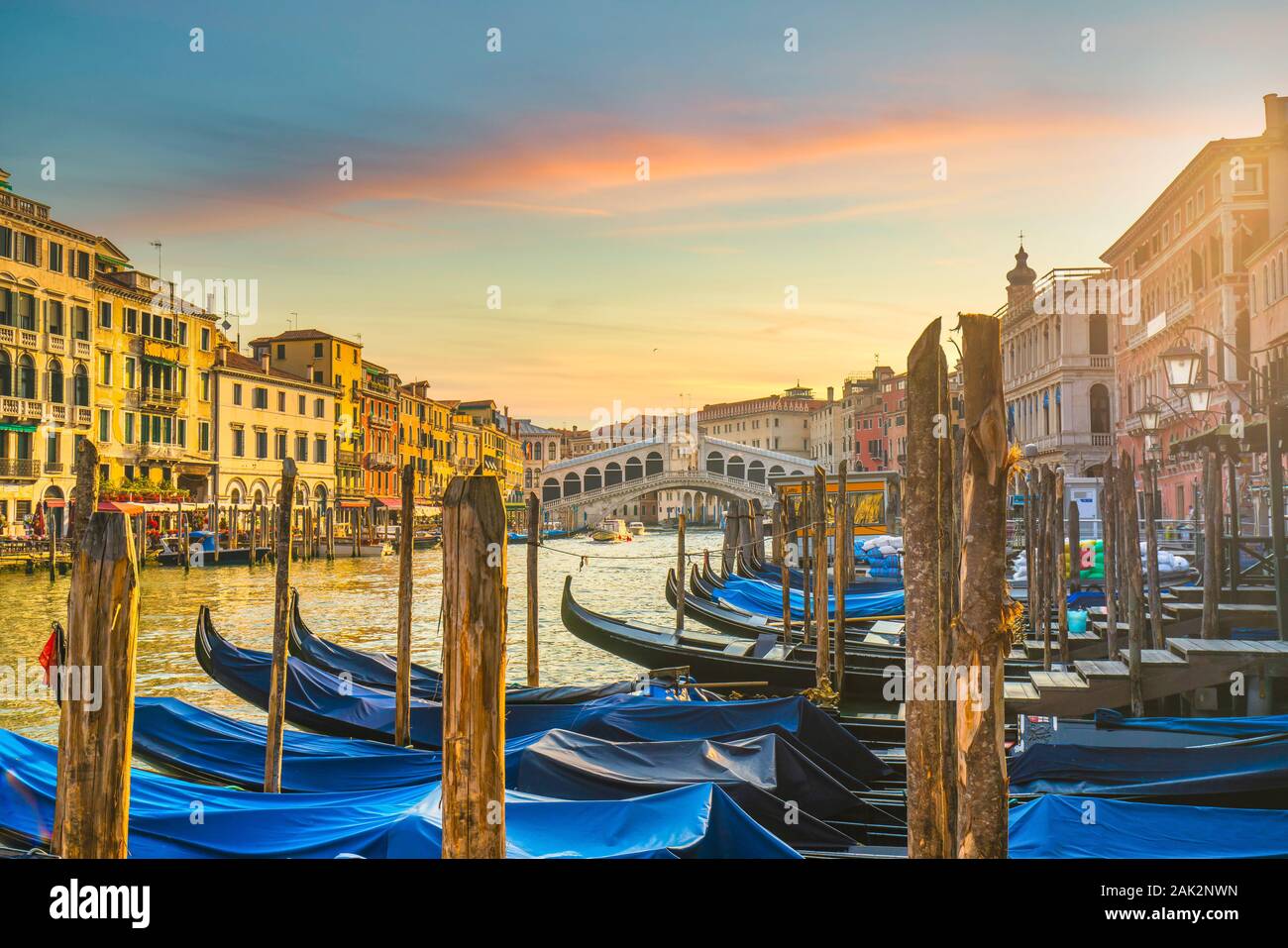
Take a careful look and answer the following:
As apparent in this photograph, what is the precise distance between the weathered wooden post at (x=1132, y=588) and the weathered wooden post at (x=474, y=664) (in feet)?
13.2

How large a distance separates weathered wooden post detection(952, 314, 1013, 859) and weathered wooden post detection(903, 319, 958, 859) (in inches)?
7.6

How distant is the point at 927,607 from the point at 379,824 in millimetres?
1752

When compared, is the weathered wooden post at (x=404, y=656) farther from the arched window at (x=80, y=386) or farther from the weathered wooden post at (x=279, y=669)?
the arched window at (x=80, y=386)

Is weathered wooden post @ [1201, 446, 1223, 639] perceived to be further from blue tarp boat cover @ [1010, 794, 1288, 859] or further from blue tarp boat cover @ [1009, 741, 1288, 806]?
blue tarp boat cover @ [1010, 794, 1288, 859]

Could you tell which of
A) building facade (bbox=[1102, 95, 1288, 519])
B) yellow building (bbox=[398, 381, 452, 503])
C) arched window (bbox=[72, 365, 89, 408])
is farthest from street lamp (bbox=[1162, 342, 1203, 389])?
yellow building (bbox=[398, 381, 452, 503])

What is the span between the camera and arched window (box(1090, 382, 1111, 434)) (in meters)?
25.3

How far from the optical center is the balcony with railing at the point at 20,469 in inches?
755

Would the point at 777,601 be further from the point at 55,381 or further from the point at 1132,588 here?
the point at 55,381

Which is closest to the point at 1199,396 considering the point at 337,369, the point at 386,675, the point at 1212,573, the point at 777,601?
the point at 1212,573

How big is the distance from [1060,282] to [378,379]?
2288 centimetres

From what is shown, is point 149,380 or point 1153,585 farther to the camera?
point 149,380

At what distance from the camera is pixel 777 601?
12.9 m

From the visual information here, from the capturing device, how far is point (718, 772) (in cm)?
420
